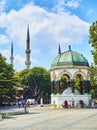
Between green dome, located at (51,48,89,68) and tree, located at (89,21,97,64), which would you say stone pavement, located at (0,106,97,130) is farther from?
green dome, located at (51,48,89,68)

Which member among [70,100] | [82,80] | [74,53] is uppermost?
[74,53]

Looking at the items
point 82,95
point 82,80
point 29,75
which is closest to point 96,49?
point 82,95

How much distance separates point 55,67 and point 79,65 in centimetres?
383

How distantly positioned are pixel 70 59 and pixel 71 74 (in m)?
2.37

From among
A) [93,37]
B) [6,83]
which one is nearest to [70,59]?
[6,83]

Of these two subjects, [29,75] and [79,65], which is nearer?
[79,65]

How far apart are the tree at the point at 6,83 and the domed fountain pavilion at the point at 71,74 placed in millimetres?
7278

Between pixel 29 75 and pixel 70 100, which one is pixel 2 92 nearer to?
pixel 70 100

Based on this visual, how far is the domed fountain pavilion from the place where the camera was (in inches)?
2029

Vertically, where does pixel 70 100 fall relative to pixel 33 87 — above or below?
below

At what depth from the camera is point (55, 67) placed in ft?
175

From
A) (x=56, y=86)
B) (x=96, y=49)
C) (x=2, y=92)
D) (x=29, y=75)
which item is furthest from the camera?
(x=29, y=75)

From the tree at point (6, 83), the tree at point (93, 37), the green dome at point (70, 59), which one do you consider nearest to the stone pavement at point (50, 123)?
the tree at point (93, 37)

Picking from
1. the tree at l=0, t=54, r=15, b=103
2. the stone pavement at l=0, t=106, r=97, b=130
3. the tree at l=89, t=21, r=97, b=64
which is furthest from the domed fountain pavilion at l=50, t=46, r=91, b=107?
the tree at l=89, t=21, r=97, b=64
